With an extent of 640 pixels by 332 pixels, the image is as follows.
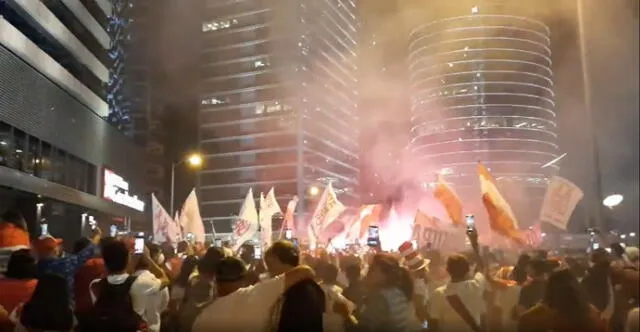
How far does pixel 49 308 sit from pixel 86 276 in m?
0.56

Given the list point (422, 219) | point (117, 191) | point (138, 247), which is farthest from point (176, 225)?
point (117, 191)

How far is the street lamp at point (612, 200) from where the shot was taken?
6.23 feet

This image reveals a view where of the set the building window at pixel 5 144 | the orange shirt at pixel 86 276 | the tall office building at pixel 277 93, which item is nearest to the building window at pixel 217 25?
the tall office building at pixel 277 93

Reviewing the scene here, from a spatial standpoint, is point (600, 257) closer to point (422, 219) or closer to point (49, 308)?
point (49, 308)

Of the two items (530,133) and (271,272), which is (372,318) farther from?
(530,133)

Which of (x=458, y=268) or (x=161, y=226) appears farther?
(x=161, y=226)

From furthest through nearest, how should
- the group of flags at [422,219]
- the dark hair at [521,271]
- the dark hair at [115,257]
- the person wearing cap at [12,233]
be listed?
1. the group of flags at [422,219]
2. the person wearing cap at [12,233]
3. the dark hair at [521,271]
4. the dark hair at [115,257]

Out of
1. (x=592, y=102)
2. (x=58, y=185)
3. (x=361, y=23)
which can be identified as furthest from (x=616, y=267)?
(x=58, y=185)

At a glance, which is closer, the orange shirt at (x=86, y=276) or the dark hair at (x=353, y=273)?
the orange shirt at (x=86, y=276)

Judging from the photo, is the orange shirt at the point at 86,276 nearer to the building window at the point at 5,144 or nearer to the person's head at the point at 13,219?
the person's head at the point at 13,219

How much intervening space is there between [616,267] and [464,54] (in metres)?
5.03

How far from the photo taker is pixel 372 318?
2.56 meters

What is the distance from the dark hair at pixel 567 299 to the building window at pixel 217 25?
16.5 ft

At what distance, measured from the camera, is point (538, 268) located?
287 cm
